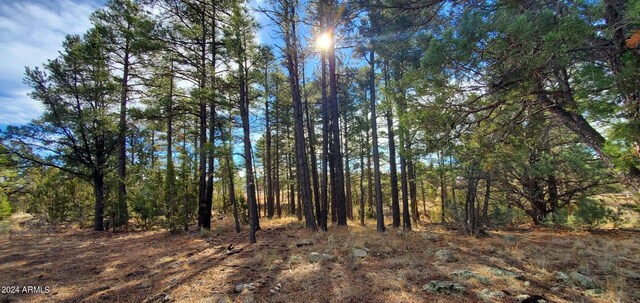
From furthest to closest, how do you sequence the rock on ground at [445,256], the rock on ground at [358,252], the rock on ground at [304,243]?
the rock on ground at [304,243]
the rock on ground at [358,252]
the rock on ground at [445,256]

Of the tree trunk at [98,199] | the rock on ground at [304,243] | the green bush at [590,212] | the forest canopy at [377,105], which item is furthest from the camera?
the tree trunk at [98,199]

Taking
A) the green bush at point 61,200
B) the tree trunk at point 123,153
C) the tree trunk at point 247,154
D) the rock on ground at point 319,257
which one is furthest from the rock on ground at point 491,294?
the green bush at point 61,200

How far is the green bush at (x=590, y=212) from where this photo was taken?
7.60m

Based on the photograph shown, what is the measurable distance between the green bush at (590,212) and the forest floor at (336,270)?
1.52 ft

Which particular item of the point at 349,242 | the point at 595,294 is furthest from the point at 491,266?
the point at 349,242

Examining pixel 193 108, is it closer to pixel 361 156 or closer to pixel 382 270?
pixel 382 270

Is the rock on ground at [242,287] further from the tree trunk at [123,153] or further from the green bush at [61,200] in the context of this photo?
the green bush at [61,200]

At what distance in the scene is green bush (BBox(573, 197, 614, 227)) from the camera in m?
7.60

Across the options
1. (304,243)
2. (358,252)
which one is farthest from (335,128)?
(358,252)

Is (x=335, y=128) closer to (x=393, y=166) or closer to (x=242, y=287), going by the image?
(x=393, y=166)

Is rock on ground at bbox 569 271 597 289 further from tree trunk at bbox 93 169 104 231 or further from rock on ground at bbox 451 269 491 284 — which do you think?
tree trunk at bbox 93 169 104 231

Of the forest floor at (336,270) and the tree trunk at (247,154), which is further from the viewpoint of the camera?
the tree trunk at (247,154)

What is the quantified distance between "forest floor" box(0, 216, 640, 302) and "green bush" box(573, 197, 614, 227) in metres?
0.46

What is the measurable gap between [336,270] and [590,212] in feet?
28.4
